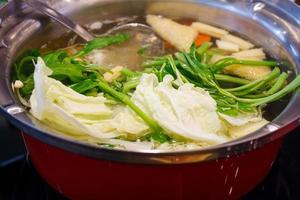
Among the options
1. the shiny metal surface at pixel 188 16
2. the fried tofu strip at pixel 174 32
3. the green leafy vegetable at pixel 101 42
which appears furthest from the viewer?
the fried tofu strip at pixel 174 32

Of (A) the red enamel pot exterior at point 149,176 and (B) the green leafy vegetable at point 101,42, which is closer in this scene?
(A) the red enamel pot exterior at point 149,176

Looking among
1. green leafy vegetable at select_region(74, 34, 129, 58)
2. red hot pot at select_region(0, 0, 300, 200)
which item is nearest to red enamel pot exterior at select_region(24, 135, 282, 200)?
red hot pot at select_region(0, 0, 300, 200)

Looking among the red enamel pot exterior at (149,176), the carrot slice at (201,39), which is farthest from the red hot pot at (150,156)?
the carrot slice at (201,39)

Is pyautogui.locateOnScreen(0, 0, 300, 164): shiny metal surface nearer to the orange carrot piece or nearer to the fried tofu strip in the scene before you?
the fried tofu strip

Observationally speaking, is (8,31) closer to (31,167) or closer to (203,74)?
(31,167)

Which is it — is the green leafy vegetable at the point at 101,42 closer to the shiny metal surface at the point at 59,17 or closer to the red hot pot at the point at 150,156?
the shiny metal surface at the point at 59,17

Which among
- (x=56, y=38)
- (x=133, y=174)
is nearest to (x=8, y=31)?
(x=56, y=38)

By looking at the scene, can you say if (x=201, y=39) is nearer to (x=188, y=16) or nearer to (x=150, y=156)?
(x=188, y=16)
